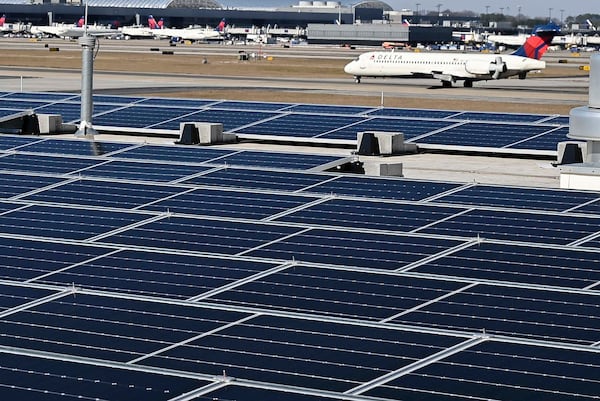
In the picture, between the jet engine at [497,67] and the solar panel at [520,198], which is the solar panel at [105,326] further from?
the jet engine at [497,67]

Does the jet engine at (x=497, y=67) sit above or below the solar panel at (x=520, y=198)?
below

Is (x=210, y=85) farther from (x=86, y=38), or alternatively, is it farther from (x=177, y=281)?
(x=177, y=281)

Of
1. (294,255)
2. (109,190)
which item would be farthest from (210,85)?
(294,255)

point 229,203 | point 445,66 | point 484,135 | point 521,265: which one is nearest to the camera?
point 521,265

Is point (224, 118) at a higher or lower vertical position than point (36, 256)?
lower

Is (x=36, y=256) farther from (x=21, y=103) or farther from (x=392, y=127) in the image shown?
(x=21, y=103)

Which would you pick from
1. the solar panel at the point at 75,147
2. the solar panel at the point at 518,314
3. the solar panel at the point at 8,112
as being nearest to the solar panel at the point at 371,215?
the solar panel at the point at 518,314

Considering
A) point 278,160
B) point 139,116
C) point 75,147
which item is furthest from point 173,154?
point 139,116
